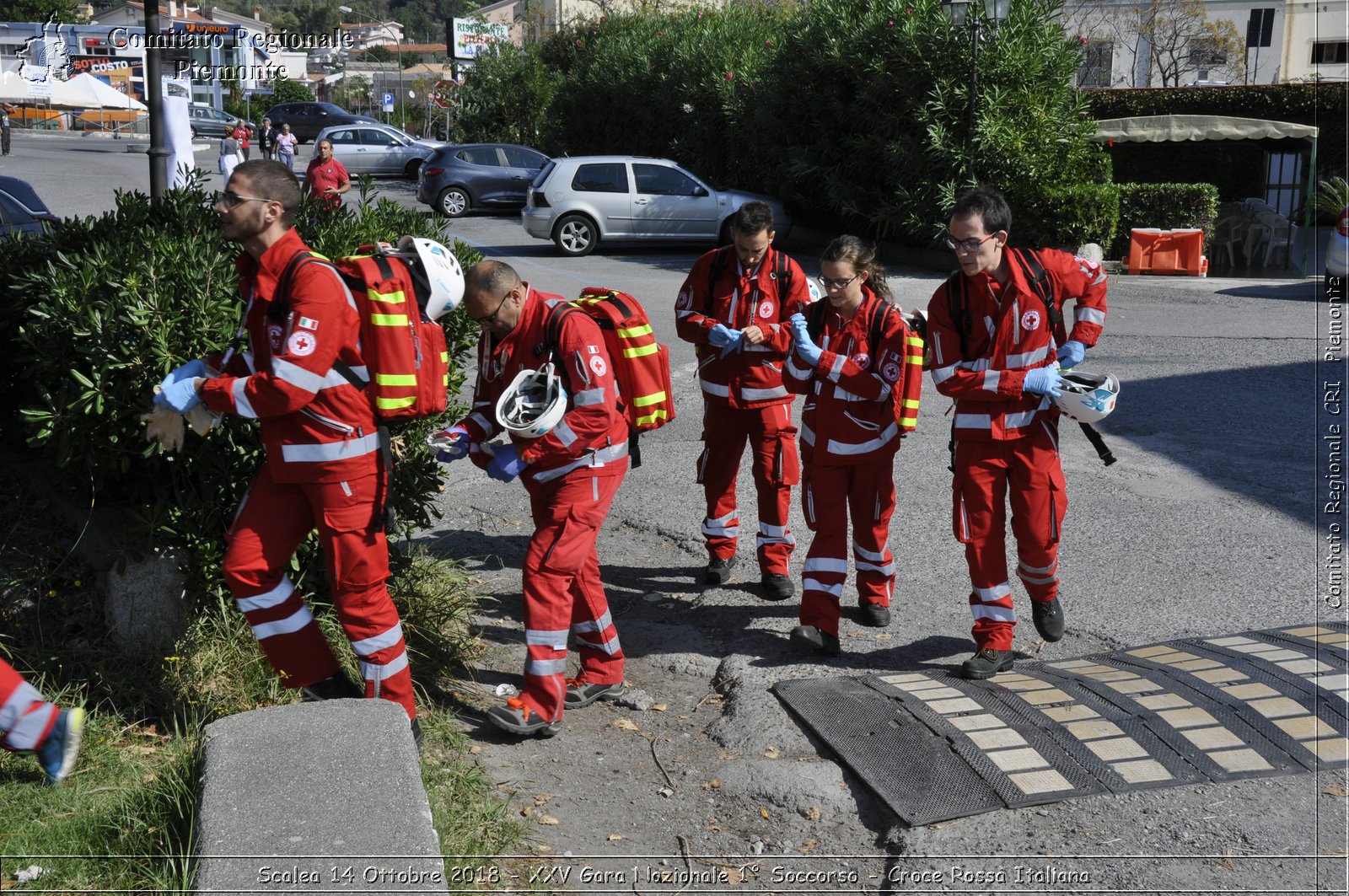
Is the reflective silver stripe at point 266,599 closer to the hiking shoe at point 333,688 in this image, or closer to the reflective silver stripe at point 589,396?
the hiking shoe at point 333,688

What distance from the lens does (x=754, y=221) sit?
586cm

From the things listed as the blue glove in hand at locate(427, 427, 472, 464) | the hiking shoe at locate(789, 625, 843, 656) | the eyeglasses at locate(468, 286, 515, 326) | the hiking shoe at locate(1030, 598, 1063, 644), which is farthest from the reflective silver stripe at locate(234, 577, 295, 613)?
the hiking shoe at locate(1030, 598, 1063, 644)

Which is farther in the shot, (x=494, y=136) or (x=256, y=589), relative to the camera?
(x=494, y=136)

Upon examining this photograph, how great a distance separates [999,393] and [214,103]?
159ft

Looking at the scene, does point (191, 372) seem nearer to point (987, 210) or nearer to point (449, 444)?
point (449, 444)

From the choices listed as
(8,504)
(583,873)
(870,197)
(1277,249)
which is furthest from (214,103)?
(583,873)

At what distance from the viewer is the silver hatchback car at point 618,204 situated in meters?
19.4

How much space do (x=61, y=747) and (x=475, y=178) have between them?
21.8 meters

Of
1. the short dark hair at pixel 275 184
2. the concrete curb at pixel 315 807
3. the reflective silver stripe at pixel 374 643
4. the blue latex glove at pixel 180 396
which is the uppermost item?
the short dark hair at pixel 275 184

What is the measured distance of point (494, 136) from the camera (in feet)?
105

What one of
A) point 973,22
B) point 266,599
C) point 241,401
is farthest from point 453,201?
point 241,401

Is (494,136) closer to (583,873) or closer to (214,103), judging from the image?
(214,103)

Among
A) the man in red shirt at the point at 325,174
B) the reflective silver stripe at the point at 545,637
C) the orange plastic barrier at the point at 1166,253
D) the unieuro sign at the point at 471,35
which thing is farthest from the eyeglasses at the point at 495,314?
the unieuro sign at the point at 471,35

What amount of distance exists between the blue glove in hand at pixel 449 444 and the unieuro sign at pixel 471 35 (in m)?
33.3
